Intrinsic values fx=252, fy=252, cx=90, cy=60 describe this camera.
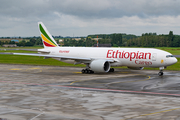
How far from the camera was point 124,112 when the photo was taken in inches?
614

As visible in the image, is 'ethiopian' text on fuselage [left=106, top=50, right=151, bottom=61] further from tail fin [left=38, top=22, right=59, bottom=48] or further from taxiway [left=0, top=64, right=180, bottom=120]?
tail fin [left=38, top=22, right=59, bottom=48]

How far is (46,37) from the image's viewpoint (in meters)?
45.5

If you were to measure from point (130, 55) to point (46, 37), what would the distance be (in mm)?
17104

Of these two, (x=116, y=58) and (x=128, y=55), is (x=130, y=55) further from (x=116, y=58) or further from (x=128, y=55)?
(x=116, y=58)

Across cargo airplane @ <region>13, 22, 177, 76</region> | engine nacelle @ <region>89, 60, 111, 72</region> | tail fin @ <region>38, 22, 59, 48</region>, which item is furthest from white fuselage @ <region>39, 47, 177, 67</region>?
tail fin @ <region>38, 22, 59, 48</region>

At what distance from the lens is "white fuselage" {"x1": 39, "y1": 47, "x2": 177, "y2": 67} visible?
111 feet

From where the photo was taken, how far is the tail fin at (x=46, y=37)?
149ft

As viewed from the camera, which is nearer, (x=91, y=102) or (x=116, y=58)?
(x=91, y=102)

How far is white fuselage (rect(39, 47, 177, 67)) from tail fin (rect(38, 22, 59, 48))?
5.03m

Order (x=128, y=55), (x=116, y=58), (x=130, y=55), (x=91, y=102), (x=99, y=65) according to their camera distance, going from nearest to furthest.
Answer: (x=91, y=102), (x=99, y=65), (x=130, y=55), (x=128, y=55), (x=116, y=58)

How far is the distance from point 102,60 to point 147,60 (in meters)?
6.20

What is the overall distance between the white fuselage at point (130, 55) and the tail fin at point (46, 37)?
16.5 feet

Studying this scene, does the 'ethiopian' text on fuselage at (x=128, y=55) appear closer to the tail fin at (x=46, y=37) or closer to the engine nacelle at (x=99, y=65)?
the engine nacelle at (x=99, y=65)

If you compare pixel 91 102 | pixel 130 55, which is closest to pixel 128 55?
pixel 130 55
